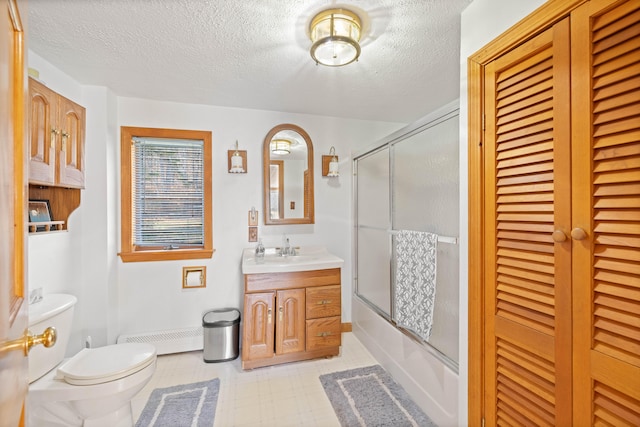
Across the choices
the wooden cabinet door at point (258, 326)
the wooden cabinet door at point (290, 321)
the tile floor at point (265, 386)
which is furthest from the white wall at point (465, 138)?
the wooden cabinet door at point (258, 326)

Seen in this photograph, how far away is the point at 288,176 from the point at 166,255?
1280mm

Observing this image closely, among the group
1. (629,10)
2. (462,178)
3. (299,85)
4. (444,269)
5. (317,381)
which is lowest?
(317,381)

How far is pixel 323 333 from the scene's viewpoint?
2.26m

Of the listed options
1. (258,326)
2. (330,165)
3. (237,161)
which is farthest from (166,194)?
(330,165)

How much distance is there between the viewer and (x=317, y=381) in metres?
2.02

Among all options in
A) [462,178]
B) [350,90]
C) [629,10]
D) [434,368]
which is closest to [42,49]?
[350,90]

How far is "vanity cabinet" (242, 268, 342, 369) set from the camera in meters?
2.12

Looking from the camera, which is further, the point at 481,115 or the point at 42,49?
the point at 42,49

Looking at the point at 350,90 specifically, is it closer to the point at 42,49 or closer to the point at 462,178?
the point at 462,178

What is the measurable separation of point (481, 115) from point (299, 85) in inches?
53.7

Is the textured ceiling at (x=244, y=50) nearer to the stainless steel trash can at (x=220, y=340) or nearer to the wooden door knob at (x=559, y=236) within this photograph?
the wooden door knob at (x=559, y=236)

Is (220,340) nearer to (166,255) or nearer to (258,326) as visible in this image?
(258,326)

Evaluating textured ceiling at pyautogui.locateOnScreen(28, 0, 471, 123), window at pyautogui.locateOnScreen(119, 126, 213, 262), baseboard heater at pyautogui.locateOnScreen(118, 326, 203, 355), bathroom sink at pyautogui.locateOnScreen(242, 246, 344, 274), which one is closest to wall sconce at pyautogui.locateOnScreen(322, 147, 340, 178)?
textured ceiling at pyautogui.locateOnScreen(28, 0, 471, 123)

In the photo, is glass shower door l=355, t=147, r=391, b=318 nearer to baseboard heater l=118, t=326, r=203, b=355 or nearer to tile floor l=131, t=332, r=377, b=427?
tile floor l=131, t=332, r=377, b=427
